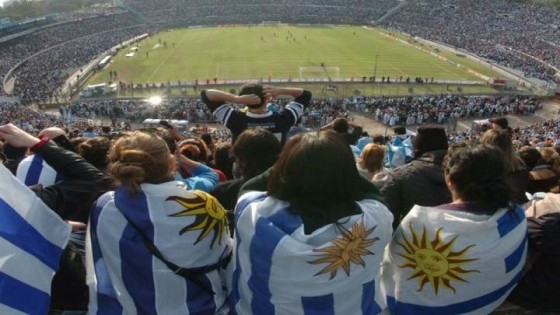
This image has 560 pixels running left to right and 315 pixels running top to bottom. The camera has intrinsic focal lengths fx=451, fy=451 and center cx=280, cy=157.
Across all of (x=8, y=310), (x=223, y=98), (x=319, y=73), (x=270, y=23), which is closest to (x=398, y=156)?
(x=223, y=98)

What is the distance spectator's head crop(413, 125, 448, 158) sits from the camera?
4.14 metres

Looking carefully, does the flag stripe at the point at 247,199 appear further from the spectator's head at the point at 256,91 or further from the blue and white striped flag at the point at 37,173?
the spectator's head at the point at 256,91

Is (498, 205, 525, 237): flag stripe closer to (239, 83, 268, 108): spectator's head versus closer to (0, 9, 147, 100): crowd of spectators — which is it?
(239, 83, 268, 108): spectator's head

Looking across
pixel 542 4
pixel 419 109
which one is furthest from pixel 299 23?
pixel 419 109

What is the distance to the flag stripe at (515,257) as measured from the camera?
2.79 m

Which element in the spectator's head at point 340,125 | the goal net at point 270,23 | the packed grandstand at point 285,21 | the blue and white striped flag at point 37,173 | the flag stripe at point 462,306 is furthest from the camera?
the goal net at point 270,23

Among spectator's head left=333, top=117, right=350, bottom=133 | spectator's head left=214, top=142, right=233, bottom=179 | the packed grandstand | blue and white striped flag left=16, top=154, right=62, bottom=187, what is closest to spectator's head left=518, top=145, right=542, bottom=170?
spectator's head left=333, top=117, right=350, bottom=133

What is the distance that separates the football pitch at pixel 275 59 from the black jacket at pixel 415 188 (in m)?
34.9

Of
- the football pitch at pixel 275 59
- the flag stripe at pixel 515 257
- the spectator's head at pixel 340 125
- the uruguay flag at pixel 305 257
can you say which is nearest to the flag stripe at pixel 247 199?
the uruguay flag at pixel 305 257

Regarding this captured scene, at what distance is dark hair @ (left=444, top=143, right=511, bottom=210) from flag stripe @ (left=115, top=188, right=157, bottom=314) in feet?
6.31

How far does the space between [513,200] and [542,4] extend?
291ft

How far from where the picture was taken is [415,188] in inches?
133

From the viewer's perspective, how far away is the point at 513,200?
9.21ft

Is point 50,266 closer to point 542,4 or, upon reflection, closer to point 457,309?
point 457,309
